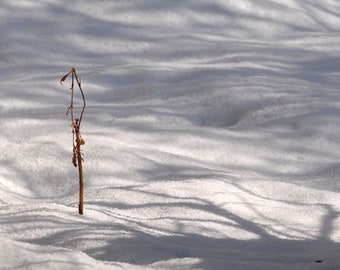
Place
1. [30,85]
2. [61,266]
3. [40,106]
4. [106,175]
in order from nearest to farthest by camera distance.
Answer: [61,266] < [106,175] < [40,106] < [30,85]

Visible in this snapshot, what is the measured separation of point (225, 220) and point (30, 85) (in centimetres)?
243

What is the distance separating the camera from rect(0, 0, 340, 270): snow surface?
8.32 feet

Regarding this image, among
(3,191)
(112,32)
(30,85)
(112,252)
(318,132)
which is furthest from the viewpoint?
(112,32)

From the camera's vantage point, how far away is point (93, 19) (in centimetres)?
666

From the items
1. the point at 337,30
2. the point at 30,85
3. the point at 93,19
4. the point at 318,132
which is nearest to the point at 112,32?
the point at 93,19

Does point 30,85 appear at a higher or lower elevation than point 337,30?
lower

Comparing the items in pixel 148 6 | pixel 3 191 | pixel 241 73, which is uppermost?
pixel 148 6

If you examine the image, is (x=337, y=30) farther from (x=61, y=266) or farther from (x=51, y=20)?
(x=61, y=266)

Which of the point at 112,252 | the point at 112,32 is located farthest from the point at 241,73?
the point at 112,252

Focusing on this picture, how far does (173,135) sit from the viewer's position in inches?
167

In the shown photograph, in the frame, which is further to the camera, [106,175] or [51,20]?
[51,20]

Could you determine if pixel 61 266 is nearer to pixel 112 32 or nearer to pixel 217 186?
pixel 217 186

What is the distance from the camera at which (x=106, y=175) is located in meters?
3.69

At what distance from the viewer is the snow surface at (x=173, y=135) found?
2.54m
